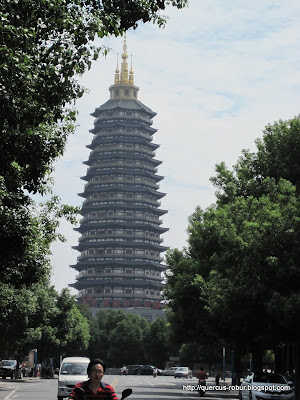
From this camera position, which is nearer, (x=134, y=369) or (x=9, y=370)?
(x=9, y=370)

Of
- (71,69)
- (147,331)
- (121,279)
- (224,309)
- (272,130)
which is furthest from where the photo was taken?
(121,279)

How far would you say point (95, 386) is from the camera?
27.0 ft

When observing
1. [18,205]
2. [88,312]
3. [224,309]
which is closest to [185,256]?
[224,309]

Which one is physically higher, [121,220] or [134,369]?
[121,220]

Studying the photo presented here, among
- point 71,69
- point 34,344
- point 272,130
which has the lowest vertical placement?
point 34,344

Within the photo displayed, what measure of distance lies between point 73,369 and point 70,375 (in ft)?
1.60

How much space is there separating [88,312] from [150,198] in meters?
30.3

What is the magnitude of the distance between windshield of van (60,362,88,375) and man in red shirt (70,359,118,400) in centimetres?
2031

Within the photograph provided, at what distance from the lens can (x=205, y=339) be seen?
46.3 metres

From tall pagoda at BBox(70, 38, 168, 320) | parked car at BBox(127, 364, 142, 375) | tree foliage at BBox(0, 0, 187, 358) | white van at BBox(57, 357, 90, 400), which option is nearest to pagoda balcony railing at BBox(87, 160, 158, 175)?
tall pagoda at BBox(70, 38, 168, 320)

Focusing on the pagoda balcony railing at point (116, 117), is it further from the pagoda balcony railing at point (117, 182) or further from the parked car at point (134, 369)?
the parked car at point (134, 369)

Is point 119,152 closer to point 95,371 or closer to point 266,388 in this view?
point 266,388

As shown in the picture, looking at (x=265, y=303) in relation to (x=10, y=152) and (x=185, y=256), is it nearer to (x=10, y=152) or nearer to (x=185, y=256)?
(x=10, y=152)

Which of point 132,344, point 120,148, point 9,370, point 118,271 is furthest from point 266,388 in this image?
point 120,148
